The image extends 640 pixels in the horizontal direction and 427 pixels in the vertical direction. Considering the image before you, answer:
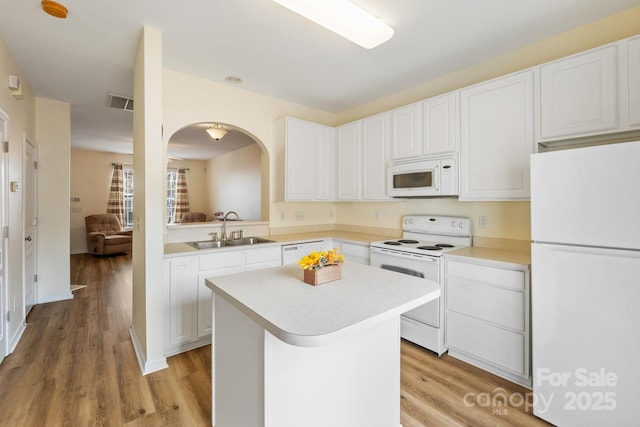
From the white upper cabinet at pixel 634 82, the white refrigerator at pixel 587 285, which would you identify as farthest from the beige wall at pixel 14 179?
the white upper cabinet at pixel 634 82

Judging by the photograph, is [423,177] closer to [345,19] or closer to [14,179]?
[345,19]

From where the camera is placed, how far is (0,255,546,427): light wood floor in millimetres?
1804

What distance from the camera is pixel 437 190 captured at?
2.76 metres

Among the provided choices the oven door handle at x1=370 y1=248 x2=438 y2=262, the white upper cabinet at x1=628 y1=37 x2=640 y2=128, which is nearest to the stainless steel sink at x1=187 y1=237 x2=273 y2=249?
the oven door handle at x1=370 y1=248 x2=438 y2=262

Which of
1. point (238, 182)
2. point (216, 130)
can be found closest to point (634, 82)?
point (216, 130)

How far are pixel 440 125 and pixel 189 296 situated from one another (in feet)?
8.98

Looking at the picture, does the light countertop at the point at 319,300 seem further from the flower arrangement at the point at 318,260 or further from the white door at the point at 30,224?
the white door at the point at 30,224

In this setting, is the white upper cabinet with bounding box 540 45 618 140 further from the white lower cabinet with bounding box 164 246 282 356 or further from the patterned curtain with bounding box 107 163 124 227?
the patterned curtain with bounding box 107 163 124 227

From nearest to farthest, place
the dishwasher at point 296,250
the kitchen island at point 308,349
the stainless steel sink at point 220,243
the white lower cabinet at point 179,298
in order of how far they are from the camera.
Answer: the kitchen island at point 308,349
the white lower cabinet at point 179,298
the stainless steel sink at point 220,243
the dishwasher at point 296,250

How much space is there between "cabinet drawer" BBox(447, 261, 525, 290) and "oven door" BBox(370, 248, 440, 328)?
0.13m

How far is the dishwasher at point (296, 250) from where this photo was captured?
10.3 feet

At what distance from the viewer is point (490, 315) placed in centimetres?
222

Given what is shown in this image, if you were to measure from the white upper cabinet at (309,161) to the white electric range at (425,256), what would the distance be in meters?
1.11

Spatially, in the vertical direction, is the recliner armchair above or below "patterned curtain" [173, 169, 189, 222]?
below
